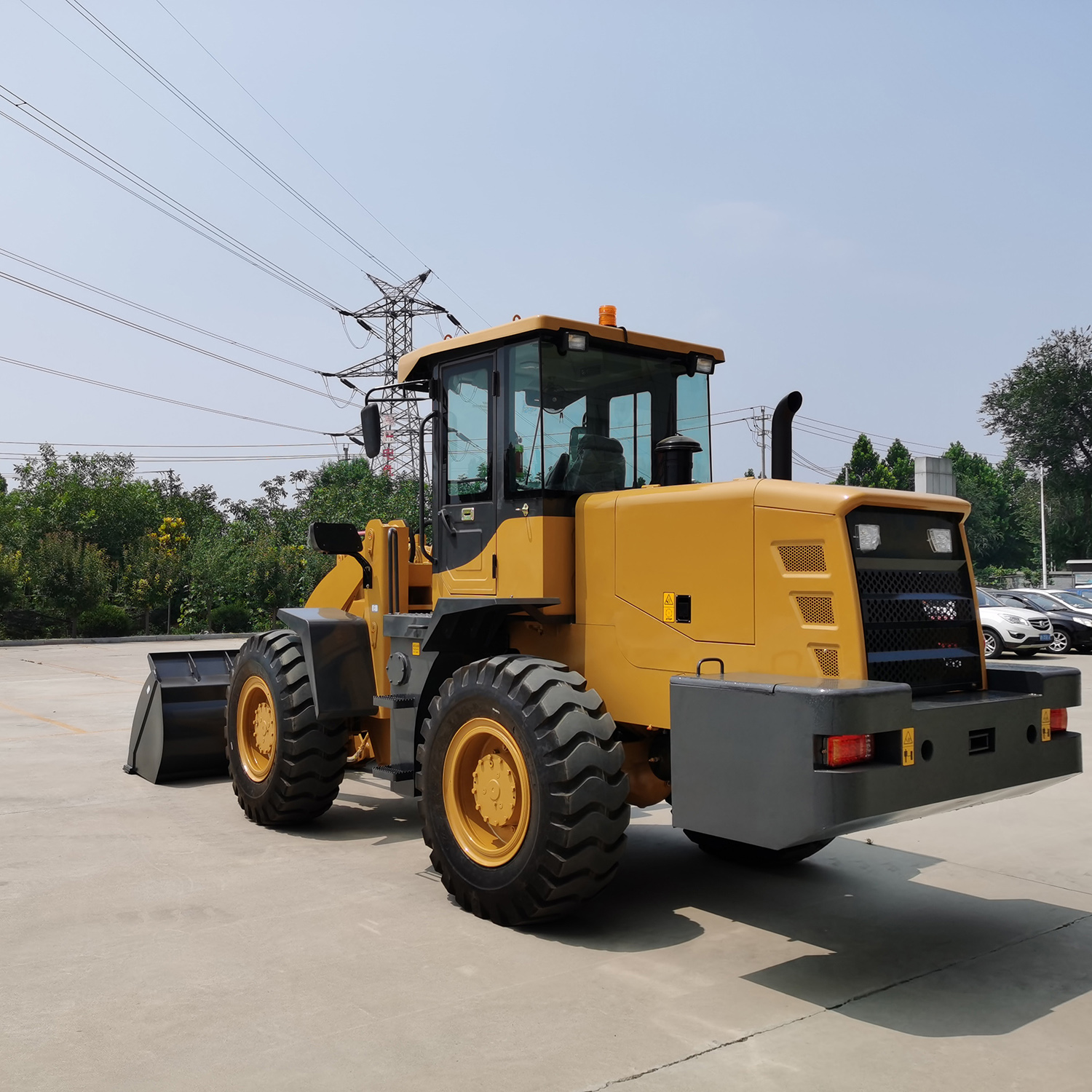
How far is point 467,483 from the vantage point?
653cm

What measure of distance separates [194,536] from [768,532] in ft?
135

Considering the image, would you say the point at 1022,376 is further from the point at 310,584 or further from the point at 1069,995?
the point at 1069,995

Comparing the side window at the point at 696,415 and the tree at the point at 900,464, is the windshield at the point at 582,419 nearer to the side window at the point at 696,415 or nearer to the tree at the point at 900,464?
the side window at the point at 696,415

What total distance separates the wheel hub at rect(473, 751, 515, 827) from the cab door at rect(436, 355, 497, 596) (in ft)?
3.66

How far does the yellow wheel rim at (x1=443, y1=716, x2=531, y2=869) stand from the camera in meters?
5.29

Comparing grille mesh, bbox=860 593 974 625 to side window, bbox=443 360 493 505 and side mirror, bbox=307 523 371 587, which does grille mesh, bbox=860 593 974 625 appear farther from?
side mirror, bbox=307 523 371 587

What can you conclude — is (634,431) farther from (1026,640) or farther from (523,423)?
(1026,640)

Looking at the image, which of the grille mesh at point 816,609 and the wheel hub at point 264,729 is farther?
the wheel hub at point 264,729

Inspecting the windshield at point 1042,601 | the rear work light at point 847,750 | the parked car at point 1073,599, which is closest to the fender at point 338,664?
the rear work light at point 847,750

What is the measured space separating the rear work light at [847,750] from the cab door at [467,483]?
8.29ft

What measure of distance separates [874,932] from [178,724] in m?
6.05

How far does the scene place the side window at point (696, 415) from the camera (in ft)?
21.8

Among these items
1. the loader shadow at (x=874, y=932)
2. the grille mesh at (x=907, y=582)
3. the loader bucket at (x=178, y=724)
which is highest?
the grille mesh at (x=907, y=582)

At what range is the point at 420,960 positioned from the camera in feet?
15.8
